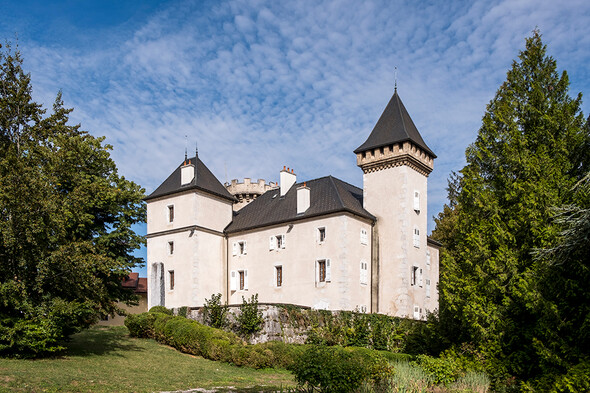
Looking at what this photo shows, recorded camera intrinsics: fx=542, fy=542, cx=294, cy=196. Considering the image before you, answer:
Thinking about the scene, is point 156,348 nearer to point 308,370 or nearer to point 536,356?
point 308,370

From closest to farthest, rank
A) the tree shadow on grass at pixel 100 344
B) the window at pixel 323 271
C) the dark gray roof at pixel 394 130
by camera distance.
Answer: the tree shadow on grass at pixel 100 344 < the window at pixel 323 271 < the dark gray roof at pixel 394 130

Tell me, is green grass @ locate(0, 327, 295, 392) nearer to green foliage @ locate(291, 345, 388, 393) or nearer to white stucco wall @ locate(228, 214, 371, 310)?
green foliage @ locate(291, 345, 388, 393)

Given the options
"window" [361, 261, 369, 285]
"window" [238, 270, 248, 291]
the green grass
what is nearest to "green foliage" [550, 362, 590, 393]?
the green grass

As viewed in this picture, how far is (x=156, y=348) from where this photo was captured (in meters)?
24.8

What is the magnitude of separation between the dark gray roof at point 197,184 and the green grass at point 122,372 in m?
13.2

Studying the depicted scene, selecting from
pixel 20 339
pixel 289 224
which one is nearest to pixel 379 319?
pixel 289 224

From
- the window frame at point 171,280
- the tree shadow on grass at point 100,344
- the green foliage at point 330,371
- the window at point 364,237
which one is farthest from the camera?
the window frame at point 171,280

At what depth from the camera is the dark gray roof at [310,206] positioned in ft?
108

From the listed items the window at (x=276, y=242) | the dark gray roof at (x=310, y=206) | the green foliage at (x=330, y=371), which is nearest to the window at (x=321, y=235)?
the dark gray roof at (x=310, y=206)

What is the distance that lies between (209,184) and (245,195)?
731 cm

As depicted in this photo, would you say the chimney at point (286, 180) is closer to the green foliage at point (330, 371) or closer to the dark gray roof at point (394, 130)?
the dark gray roof at point (394, 130)

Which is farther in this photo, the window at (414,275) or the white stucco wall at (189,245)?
the white stucco wall at (189,245)

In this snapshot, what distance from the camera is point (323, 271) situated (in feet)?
106

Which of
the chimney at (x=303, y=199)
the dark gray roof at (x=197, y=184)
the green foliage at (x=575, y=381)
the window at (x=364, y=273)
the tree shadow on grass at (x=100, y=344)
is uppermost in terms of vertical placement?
the dark gray roof at (x=197, y=184)
